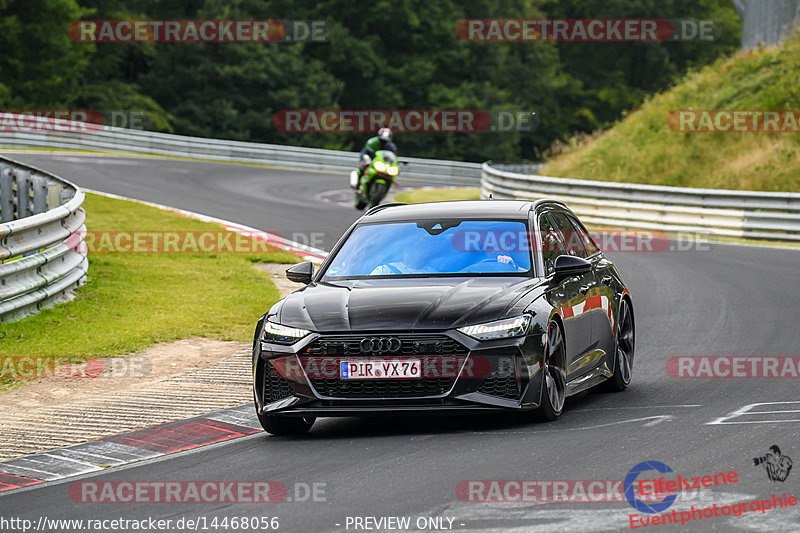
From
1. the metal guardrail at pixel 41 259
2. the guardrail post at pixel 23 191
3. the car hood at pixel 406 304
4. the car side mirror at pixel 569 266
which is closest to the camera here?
the car hood at pixel 406 304

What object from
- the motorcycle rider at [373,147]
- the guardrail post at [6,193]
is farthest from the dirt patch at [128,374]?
the motorcycle rider at [373,147]

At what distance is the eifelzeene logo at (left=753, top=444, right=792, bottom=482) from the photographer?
21.6ft

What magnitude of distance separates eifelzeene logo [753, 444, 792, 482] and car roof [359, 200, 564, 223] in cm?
302

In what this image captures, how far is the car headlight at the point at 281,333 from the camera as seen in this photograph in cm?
823

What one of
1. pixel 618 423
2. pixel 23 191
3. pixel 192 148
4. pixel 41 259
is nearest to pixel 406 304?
pixel 618 423

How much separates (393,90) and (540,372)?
2521 inches

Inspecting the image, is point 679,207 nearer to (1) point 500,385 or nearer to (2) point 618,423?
(2) point 618,423

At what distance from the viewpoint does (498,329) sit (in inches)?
317

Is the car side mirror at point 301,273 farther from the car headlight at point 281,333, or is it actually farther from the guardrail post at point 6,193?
the guardrail post at point 6,193

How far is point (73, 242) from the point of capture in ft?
49.6

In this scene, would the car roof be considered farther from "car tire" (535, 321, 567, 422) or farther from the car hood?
"car tire" (535, 321, 567, 422)

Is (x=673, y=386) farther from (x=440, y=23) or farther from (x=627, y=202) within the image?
(x=440, y=23)

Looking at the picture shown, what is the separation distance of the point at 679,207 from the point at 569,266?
60.0ft

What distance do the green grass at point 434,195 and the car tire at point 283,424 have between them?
25.0m
